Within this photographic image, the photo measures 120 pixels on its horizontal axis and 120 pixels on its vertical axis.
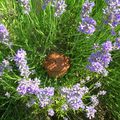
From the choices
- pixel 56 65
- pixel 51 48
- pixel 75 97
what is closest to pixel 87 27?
pixel 75 97

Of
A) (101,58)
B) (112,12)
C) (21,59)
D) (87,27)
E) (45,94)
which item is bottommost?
(45,94)

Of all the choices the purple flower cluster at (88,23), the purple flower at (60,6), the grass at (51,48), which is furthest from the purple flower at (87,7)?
the grass at (51,48)

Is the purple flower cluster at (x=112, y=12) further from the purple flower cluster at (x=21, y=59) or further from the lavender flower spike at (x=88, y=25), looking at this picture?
the purple flower cluster at (x=21, y=59)

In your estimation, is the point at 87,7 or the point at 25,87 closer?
the point at 25,87

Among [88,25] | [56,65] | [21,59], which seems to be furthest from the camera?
[56,65]

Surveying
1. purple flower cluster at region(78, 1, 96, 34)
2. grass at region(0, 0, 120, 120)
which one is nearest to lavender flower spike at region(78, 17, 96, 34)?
purple flower cluster at region(78, 1, 96, 34)

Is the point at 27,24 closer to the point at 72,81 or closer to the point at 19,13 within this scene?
the point at 19,13

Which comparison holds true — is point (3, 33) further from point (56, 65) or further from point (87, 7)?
point (56, 65)
